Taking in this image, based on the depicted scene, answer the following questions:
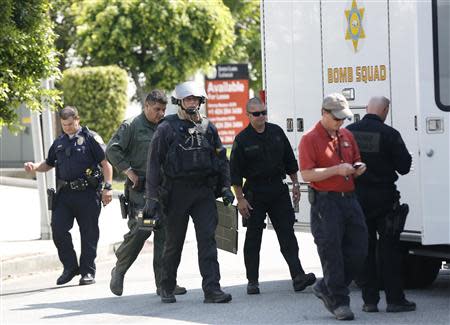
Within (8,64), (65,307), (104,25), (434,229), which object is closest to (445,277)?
(434,229)

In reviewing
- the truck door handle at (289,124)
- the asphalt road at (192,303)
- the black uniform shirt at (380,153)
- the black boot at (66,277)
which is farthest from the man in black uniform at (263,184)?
the black boot at (66,277)

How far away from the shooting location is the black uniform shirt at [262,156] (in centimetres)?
1120

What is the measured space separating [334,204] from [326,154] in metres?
0.38

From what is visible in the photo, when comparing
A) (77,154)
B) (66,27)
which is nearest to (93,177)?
(77,154)

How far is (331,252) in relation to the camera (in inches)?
373

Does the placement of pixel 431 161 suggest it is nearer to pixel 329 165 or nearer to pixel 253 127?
pixel 329 165

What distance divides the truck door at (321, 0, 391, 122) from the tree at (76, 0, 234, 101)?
22923 mm

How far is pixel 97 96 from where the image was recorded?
3014cm

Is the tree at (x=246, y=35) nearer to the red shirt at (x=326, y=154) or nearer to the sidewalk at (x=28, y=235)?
the sidewalk at (x=28, y=235)

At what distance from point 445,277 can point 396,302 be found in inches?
103

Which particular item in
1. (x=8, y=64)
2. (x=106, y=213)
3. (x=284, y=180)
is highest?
(x=8, y=64)

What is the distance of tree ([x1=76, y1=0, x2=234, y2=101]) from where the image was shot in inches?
1345

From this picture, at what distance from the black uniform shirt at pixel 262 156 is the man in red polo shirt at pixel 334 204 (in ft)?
5.45

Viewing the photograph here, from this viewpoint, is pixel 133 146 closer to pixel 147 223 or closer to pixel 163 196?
pixel 163 196
